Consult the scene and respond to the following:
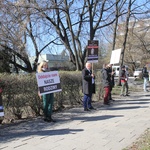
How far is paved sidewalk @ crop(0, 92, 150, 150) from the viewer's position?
5.53 m

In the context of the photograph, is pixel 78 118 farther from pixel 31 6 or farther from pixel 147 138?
pixel 31 6

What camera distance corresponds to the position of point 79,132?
655cm

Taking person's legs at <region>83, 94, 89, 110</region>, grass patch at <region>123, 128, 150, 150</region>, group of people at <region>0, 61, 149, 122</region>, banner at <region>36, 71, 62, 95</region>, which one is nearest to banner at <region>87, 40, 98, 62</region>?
group of people at <region>0, 61, 149, 122</region>

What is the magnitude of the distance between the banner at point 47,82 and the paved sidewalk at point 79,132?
953 millimetres

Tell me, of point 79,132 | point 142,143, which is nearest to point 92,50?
point 79,132

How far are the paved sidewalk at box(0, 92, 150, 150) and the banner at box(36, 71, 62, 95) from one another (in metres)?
0.95

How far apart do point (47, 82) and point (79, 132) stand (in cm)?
206

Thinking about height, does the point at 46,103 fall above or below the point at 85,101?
above

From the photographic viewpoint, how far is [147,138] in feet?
18.8

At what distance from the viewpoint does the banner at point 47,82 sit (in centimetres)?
771

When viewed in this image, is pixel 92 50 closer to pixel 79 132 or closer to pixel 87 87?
pixel 87 87

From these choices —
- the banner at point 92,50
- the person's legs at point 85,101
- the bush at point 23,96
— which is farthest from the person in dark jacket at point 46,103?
the banner at point 92,50

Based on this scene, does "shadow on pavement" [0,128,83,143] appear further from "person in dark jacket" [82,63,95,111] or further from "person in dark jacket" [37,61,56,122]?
"person in dark jacket" [82,63,95,111]

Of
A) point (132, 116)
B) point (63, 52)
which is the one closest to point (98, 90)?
point (132, 116)
